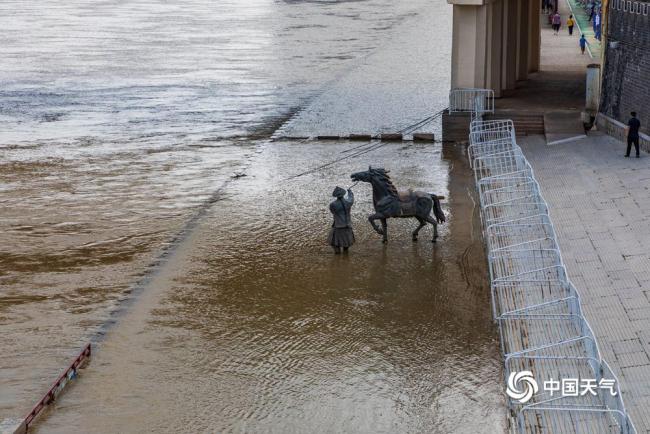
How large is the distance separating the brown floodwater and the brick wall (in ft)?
21.1

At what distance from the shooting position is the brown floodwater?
1374cm

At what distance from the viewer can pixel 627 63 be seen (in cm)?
2766

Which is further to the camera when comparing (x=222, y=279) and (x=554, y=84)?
(x=554, y=84)

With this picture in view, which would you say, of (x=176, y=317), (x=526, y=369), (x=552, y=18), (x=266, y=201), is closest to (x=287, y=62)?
(x=552, y=18)

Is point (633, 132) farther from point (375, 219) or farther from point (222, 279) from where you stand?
point (222, 279)

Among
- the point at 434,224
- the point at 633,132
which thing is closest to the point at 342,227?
the point at 434,224

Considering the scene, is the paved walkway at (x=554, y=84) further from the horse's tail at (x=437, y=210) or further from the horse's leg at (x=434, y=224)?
the horse's leg at (x=434, y=224)

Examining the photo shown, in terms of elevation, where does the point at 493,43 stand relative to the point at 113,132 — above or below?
above

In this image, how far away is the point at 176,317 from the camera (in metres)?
17.2

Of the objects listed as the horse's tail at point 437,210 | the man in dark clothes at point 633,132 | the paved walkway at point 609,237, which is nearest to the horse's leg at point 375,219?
the horse's tail at point 437,210

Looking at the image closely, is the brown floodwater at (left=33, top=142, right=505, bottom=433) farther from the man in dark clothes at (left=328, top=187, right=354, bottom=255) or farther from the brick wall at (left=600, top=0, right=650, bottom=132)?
the brick wall at (left=600, top=0, right=650, bottom=132)

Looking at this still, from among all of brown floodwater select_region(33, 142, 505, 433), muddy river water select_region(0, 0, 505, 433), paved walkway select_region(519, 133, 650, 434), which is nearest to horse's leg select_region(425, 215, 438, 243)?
muddy river water select_region(0, 0, 505, 433)

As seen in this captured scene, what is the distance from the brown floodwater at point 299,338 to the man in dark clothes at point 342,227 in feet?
0.78

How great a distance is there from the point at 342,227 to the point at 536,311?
486 cm
